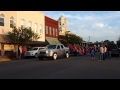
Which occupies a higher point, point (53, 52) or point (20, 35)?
point (20, 35)

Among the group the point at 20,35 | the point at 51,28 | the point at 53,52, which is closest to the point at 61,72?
the point at 53,52

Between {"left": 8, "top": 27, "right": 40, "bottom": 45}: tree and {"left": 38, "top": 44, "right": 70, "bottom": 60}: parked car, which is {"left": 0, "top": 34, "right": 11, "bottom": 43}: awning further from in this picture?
{"left": 38, "top": 44, "right": 70, "bottom": 60}: parked car

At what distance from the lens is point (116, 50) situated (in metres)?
40.5

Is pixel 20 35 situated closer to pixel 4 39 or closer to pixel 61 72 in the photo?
pixel 4 39

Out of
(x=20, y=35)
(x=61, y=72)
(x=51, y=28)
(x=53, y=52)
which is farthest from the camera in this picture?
(x=51, y=28)

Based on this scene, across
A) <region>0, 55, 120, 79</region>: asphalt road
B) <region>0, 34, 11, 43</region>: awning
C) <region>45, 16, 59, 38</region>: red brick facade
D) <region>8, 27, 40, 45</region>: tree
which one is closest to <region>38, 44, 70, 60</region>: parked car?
<region>8, 27, 40, 45</region>: tree

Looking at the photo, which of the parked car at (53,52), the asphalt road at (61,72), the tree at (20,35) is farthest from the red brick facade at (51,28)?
the asphalt road at (61,72)

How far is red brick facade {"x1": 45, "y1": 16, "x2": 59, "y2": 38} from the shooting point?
59.5m

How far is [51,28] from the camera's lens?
62.3 meters
